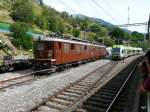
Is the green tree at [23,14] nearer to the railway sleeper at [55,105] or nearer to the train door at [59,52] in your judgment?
the train door at [59,52]

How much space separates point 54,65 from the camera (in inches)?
926

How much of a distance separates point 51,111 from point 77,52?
1920 centimetres

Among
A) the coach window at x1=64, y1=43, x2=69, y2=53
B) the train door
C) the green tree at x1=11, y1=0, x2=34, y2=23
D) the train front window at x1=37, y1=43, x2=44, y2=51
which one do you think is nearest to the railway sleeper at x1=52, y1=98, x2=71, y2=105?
the train door

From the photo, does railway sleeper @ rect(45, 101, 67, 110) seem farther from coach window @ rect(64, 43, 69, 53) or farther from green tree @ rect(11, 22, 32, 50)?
green tree @ rect(11, 22, 32, 50)

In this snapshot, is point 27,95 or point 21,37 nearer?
point 27,95

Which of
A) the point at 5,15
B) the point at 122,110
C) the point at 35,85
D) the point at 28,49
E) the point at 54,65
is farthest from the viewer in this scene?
the point at 5,15

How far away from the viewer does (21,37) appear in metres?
52.7

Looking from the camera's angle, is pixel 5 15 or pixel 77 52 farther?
Answer: pixel 5 15

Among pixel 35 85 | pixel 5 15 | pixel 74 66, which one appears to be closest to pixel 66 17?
pixel 5 15

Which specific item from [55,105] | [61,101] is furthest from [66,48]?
[55,105]

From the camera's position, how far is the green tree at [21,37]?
51.4 meters

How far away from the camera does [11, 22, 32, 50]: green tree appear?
51.4m

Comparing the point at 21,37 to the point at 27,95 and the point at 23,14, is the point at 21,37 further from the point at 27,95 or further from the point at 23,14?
the point at 27,95

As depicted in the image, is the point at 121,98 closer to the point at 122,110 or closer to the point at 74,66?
the point at 122,110
